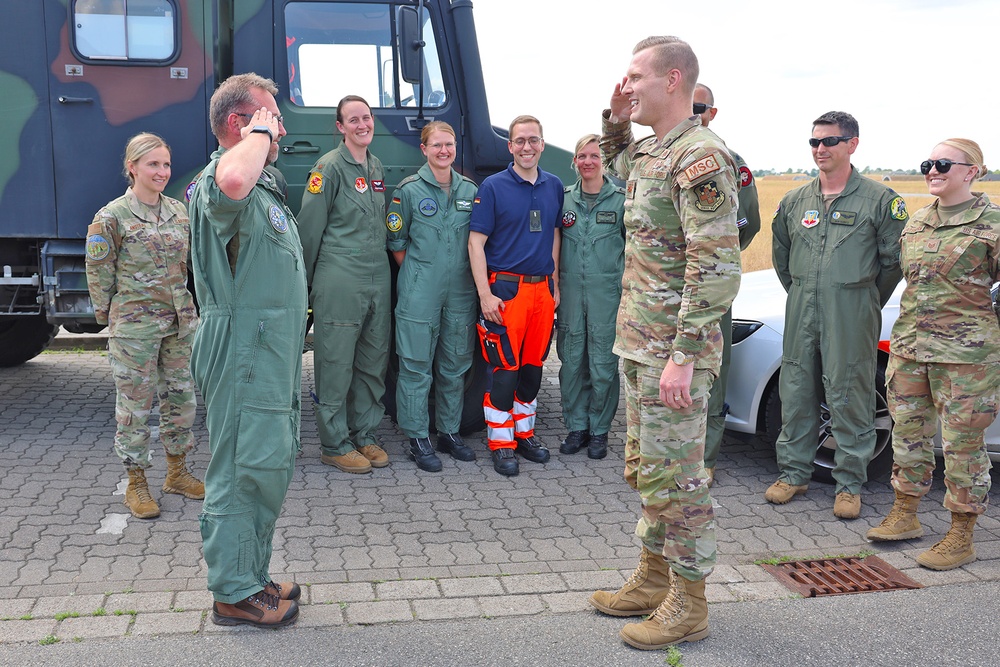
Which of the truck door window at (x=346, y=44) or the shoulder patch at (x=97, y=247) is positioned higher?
the truck door window at (x=346, y=44)

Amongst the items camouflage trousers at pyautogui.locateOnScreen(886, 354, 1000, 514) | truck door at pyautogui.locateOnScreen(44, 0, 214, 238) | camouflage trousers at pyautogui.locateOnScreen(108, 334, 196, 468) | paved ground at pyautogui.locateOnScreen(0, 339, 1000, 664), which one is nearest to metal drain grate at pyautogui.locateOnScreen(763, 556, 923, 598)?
paved ground at pyautogui.locateOnScreen(0, 339, 1000, 664)

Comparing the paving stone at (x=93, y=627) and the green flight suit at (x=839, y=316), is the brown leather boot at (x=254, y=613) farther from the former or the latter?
the green flight suit at (x=839, y=316)

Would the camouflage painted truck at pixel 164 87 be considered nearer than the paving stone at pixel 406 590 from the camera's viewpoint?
No

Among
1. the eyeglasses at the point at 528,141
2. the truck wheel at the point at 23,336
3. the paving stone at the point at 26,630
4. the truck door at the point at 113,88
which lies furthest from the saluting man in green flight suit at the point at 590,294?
the truck wheel at the point at 23,336

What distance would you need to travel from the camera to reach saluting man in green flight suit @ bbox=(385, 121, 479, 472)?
515 centimetres

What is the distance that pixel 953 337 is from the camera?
3.92 meters

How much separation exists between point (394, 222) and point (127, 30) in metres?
1.93

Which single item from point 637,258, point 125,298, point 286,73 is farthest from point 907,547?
point 286,73

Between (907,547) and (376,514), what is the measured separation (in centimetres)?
250

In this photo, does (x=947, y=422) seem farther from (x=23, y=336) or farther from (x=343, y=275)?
(x=23, y=336)

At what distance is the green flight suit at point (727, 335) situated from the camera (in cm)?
466

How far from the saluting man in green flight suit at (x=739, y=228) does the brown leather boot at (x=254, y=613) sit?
2265 mm

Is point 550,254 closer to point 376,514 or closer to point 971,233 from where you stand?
point 376,514

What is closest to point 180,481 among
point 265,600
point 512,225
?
point 265,600
